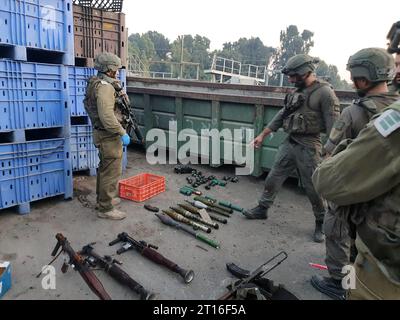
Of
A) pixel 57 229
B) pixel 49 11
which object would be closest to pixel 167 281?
pixel 57 229

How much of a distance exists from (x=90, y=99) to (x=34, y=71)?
747 millimetres

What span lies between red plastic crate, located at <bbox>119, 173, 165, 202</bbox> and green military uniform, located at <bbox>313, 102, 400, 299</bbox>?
3.19 metres

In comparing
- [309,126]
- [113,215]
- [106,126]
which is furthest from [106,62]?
[309,126]

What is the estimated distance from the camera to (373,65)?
211cm

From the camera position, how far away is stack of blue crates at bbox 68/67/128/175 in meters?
4.57

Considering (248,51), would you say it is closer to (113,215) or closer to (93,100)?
(93,100)

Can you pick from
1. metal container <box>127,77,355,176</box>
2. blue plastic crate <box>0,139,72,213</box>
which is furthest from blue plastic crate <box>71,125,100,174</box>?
metal container <box>127,77,355,176</box>

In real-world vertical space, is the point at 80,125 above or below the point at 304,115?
below

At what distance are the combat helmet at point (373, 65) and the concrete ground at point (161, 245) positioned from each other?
70.0 inches

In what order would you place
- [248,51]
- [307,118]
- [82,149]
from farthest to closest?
[248,51]
[82,149]
[307,118]

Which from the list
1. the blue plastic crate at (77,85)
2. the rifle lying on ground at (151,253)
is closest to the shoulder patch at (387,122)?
the rifle lying on ground at (151,253)

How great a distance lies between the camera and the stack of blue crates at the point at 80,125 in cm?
457

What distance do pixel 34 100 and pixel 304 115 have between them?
10.3 ft

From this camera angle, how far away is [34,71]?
363 centimetres
